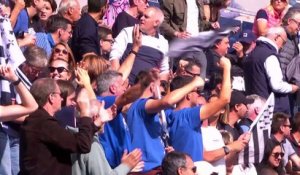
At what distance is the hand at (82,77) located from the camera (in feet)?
34.0

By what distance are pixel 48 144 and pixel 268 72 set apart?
5768mm

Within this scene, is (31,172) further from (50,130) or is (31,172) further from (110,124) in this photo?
(110,124)

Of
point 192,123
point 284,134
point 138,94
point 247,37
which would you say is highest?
point 138,94

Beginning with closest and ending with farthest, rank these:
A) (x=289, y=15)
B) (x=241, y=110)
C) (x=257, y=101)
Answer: (x=241, y=110) < (x=257, y=101) < (x=289, y=15)

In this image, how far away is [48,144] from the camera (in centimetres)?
910

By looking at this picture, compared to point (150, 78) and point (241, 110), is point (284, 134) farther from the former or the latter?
point (150, 78)

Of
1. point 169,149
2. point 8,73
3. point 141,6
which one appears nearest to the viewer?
point 8,73

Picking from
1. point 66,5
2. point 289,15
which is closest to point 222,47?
point 289,15

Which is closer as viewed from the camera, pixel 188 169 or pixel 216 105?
pixel 188 169

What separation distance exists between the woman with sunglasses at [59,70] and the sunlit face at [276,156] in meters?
2.50

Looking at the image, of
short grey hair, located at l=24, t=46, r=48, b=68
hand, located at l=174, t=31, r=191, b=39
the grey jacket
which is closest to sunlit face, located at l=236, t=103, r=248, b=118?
hand, located at l=174, t=31, r=191, b=39

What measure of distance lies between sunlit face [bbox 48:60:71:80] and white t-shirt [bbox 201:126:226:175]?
1376mm

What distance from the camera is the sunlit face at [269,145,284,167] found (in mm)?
12680

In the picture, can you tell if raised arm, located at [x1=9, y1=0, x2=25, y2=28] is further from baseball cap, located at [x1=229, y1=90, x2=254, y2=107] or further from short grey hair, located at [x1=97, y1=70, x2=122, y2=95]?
baseball cap, located at [x1=229, y1=90, x2=254, y2=107]
